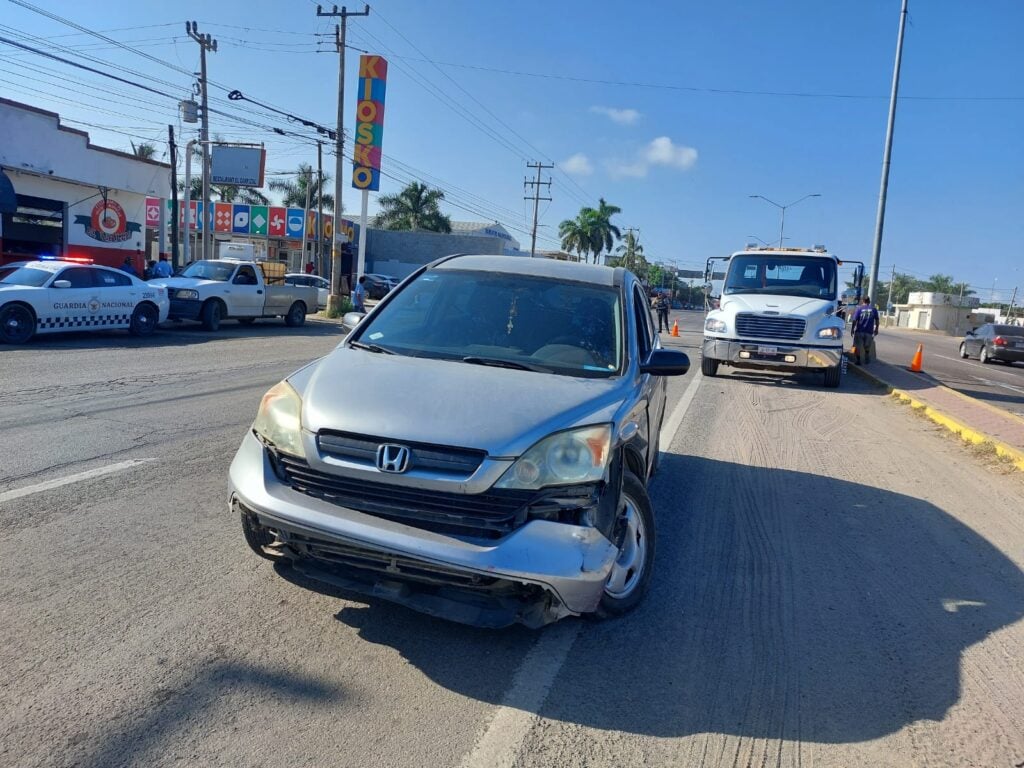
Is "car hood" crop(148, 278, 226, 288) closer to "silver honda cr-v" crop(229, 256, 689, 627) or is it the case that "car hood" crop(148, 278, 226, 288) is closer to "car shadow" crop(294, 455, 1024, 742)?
"car shadow" crop(294, 455, 1024, 742)

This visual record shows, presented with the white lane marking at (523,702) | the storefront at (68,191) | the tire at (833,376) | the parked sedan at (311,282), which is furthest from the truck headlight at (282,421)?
the parked sedan at (311,282)

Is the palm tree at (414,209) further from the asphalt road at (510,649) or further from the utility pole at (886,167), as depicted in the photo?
the asphalt road at (510,649)

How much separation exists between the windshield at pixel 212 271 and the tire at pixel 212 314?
0.72 metres

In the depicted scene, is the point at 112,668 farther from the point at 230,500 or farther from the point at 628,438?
the point at 628,438

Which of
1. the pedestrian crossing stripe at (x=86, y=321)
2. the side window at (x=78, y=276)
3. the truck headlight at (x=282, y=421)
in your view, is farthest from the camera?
the side window at (x=78, y=276)

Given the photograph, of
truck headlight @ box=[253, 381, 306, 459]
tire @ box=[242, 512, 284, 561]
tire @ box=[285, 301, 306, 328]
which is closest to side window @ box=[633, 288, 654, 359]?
truck headlight @ box=[253, 381, 306, 459]

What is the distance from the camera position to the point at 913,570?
5.00m

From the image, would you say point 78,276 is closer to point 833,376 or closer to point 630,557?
point 630,557

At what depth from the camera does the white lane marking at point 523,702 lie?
110 inches

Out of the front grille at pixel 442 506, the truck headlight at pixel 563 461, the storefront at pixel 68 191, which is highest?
the storefront at pixel 68 191

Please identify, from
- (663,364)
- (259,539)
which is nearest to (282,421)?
(259,539)

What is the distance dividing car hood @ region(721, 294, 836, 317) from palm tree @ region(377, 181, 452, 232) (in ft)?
165

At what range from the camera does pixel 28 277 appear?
1451 cm

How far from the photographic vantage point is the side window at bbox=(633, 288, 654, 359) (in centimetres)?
480
